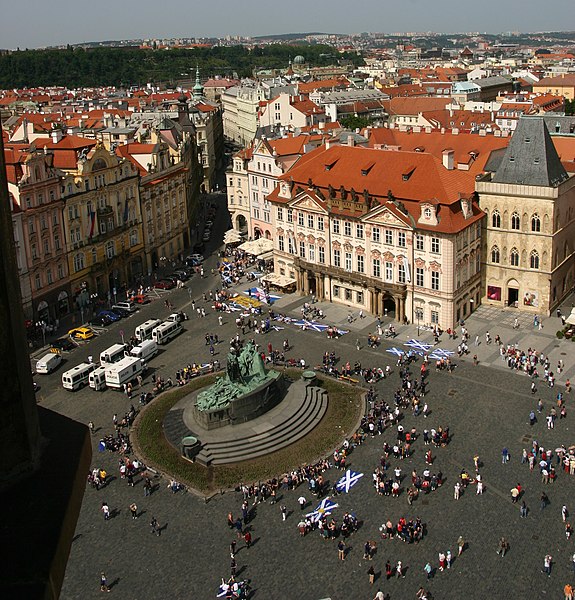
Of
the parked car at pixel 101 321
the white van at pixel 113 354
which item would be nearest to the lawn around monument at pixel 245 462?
the white van at pixel 113 354

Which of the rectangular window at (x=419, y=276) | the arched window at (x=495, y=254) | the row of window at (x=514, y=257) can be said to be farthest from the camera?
the arched window at (x=495, y=254)

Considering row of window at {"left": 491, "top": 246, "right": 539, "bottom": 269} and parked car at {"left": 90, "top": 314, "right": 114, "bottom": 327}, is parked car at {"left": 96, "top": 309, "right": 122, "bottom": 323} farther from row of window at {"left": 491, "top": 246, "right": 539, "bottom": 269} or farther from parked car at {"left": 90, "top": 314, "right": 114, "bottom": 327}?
row of window at {"left": 491, "top": 246, "right": 539, "bottom": 269}

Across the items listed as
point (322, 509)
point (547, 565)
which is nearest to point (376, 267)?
point (322, 509)

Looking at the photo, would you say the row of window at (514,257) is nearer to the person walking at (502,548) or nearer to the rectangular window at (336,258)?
the rectangular window at (336,258)

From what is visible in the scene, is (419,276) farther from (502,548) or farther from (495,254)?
(502,548)

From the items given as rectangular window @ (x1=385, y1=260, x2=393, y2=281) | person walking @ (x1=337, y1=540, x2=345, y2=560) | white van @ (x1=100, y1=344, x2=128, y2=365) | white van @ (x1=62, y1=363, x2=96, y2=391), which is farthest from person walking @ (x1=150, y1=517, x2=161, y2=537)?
rectangular window @ (x1=385, y1=260, x2=393, y2=281)
